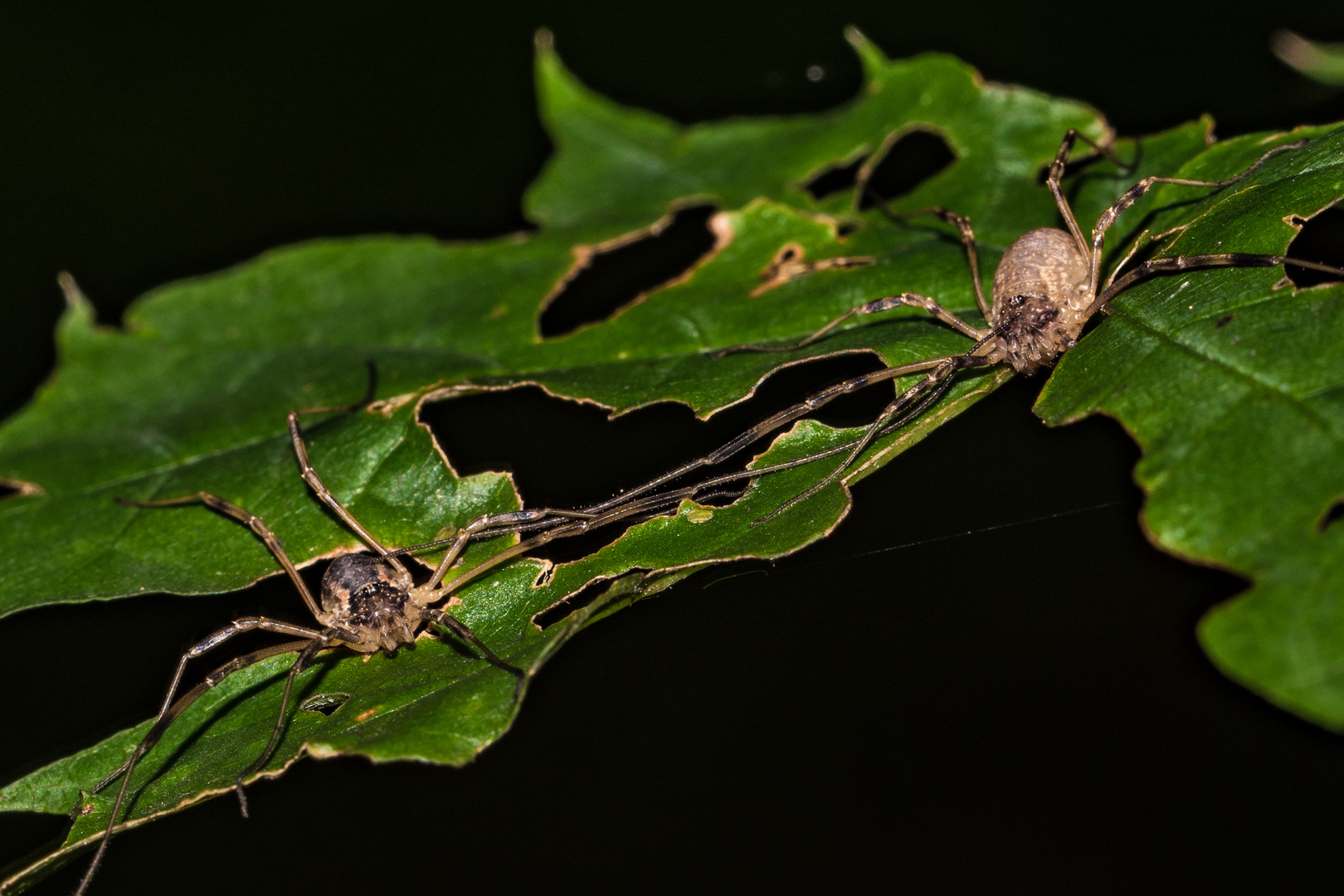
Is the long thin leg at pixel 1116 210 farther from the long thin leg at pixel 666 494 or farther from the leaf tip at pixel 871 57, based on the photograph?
the leaf tip at pixel 871 57

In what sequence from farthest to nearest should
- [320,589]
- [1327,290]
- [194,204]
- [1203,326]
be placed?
[194,204] → [320,589] → [1203,326] → [1327,290]

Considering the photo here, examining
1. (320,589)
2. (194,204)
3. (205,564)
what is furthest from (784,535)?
(194,204)

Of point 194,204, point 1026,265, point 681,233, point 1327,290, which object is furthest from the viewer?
point 194,204

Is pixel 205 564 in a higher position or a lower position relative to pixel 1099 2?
lower

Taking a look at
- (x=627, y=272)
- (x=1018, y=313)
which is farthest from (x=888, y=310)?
(x=627, y=272)

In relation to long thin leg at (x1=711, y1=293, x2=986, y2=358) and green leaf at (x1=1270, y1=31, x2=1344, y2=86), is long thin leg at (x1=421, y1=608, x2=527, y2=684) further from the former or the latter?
green leaf at (x1=1270, y1=31, x2=1344, y2=86)

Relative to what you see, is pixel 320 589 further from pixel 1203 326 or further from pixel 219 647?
pixel 1203 326

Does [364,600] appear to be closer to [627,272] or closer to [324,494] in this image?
[324,494]
